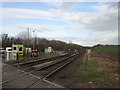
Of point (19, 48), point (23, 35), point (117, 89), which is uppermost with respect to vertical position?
point (23, 35)

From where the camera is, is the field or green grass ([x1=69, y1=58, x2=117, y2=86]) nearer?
the field

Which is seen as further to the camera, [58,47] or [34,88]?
[58,47]

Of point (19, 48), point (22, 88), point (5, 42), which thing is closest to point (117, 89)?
point (22, 88)

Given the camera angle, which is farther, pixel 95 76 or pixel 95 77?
pixel 95 76

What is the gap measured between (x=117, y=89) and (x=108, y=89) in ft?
1.55

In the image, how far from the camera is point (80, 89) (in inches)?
375

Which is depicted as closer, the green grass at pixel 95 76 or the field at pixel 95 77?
the field at pixel 95 77

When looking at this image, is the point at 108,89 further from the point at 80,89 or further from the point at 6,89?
the point at 6,89

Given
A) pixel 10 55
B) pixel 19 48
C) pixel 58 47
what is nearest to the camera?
pixel 19 48

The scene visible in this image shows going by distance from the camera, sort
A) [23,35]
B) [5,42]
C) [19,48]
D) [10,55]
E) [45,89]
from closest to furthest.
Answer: [45,89]
[19,48]
[10,55]
[5,42]
[23,35]

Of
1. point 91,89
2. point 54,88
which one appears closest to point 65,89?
point 54,88

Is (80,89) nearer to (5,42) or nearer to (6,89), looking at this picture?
(6,89)

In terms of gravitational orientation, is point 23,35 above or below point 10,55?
above

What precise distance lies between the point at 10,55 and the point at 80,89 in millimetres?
27320
